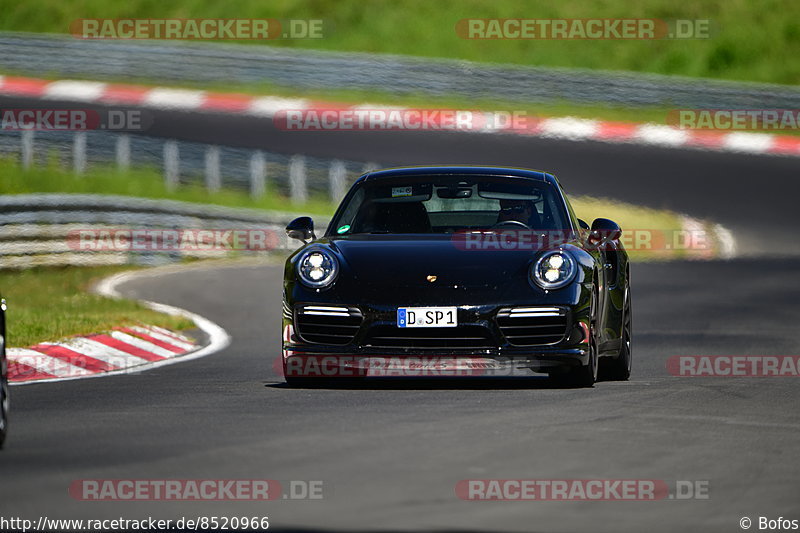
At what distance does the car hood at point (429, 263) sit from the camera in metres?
9.20

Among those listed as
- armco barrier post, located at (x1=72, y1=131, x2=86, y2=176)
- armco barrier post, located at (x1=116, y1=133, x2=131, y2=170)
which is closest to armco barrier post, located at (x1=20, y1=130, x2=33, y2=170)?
armco barrier post, located at (x1=72, y1=131, x2=86, y2=176)

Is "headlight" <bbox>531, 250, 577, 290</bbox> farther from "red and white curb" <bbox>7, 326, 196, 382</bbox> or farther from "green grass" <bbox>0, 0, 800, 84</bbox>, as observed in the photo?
"green grass" <bbox>0, 0, 800, 84</bbox>

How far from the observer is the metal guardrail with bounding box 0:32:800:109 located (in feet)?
95.8

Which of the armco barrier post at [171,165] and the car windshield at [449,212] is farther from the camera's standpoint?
the armco barrier post at [171,165]

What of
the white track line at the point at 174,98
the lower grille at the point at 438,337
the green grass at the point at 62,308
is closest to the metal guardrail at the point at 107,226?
the green grass at the point at 62,308

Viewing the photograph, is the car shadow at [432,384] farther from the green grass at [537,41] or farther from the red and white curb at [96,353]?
the green grass at [537,41]

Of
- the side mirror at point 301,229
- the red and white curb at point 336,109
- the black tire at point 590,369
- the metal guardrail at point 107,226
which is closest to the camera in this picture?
the black tire at point 590,369

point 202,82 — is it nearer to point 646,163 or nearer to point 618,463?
point 646,163

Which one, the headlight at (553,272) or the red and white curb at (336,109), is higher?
the red and white curb at (336,109)

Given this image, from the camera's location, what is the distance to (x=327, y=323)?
9281 millimetres

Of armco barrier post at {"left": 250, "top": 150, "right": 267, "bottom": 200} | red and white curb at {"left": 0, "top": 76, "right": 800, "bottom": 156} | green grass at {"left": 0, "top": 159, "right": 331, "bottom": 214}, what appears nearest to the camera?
green grass at {"left": 0, "top": 159, "right": 331, "bottom": 214}

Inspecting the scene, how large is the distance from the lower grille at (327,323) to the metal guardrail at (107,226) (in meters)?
10.4

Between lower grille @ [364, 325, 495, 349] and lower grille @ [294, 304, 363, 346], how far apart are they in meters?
0.14

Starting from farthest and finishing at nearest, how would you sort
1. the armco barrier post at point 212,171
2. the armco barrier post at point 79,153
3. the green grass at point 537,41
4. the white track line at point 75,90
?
the green grass at point 537,41
the white track line at point 75,90
the armco barrier post at point 212,171
the armco barrier post at point 79,153
